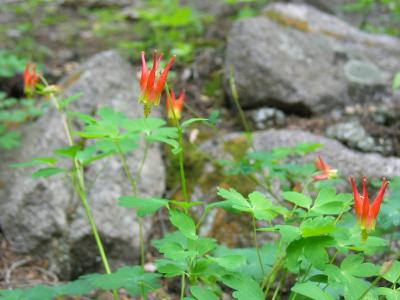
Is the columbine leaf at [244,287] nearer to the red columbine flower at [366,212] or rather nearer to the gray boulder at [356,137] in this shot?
the red columbine flower at [366,212]

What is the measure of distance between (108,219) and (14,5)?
450 cm

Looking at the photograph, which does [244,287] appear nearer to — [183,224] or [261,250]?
[183,224]

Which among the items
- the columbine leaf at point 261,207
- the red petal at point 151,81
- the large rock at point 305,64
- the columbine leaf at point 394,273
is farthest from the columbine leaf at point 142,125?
the large rock at point 305,64

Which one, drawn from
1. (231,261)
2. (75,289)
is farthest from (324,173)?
(75,289)

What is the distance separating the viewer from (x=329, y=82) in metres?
3.53

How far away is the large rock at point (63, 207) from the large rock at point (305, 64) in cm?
93

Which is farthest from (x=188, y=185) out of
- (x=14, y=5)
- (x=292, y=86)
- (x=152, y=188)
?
(x=14, y=5)

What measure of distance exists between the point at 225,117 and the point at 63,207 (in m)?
1.35

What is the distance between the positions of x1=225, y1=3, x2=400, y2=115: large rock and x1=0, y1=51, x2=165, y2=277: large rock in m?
0.93

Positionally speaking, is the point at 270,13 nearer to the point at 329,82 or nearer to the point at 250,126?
the point at 329,82

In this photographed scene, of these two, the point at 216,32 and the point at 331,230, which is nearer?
the point at 331,230

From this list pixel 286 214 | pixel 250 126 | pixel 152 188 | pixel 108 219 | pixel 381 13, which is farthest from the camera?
pixel 381 13

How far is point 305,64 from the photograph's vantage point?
3.58 m

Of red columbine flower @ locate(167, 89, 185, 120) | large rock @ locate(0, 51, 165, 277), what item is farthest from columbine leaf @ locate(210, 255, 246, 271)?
large rock @ locate(0, 51, 165, 277)
